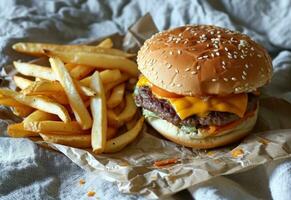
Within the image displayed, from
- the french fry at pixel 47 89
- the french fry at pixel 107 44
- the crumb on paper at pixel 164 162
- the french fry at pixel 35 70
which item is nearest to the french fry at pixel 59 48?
the french fry at pixel 107 44

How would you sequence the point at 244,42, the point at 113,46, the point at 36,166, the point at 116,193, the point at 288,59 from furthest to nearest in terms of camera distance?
the point at 113,46, the point at 288,59, the point at 244,42, the point at 36,166, the point at 116,193

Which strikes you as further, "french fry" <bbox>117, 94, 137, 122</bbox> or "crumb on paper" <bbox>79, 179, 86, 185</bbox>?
"french fry" <bbox>117, 94, 137, 122</bbox>

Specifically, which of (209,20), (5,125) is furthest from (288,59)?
(5,125)

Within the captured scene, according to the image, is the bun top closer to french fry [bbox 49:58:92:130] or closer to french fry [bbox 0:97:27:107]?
french fry [bbox 49:58:92:130]

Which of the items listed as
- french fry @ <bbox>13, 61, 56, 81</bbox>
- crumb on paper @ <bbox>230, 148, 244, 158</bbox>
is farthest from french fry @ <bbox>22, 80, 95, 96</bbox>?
crumb on paper @ <bbox>230, 148, 244, 158</bbox>

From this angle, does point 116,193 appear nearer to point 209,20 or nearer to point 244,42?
point 244,42

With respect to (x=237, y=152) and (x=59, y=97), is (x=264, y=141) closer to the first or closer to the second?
(x=237, y=152)

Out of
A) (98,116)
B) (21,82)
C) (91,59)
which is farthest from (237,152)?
(21,82)
